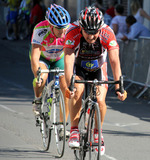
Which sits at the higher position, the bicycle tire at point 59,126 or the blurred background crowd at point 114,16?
the blurred background crowd at point 114,16

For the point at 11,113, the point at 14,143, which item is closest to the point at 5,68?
the point at 11,113

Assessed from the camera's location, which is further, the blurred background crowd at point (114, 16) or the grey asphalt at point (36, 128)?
the blurred background crowd at point (114, 16)

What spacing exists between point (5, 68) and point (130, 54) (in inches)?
196

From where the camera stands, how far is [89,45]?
571 centimetres

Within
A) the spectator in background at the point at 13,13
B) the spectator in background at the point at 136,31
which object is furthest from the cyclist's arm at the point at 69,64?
the spectator in background at the point at 13,13

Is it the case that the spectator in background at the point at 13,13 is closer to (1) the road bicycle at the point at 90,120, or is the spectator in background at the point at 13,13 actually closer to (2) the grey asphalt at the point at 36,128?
(2) the grey asphalt at the point at 36,128

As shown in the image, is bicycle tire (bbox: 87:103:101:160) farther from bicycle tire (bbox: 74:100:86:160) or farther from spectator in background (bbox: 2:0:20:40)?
spectator in background (bbox: 2:0:20:40)

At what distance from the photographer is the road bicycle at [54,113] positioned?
6.39m

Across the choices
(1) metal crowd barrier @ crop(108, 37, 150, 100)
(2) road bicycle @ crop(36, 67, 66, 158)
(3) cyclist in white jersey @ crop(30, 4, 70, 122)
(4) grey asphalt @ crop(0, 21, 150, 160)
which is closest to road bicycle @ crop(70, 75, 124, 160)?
(2) road bicycle @ crop(36, 67, 66, 158)

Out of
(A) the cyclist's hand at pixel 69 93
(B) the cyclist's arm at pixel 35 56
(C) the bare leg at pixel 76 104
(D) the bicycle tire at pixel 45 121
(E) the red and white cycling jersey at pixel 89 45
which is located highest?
(E) the red and white cycling jersey at pixel 89 45

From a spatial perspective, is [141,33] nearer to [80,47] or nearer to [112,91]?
[112,91]

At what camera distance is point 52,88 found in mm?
6688

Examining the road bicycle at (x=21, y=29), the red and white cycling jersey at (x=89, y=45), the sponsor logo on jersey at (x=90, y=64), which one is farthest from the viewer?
the road bicycle at (x=21, y=29)

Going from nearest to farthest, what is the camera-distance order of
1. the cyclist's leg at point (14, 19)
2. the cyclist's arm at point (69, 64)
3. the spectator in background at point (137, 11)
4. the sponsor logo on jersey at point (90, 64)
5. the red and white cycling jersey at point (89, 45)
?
the cyclist's arm at point (69, 64) → the red and white cycling jersey at point (89, 45) → the sponsor logo on jersey at point (90, 64) → the spectator in background at point (137, 11) → the cyclist's leg at point (14, 19)
